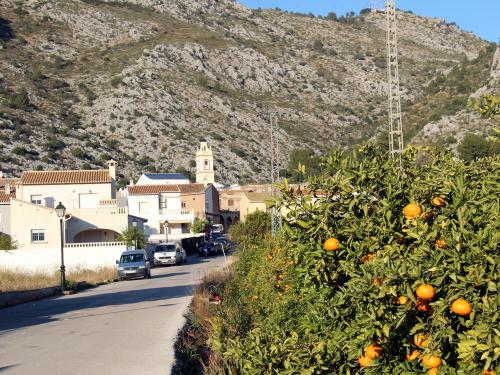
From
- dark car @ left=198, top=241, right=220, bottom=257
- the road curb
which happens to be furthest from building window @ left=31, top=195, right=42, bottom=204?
the road curb

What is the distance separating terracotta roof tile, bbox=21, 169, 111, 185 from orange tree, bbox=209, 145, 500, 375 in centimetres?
6037

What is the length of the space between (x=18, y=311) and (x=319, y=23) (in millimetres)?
160468

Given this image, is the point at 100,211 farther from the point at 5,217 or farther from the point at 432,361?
the point at 432,361

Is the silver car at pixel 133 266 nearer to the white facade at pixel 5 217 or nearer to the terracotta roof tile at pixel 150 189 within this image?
the white facade at pixel 5 217

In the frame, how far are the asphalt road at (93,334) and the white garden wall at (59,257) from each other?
2168 centimetres

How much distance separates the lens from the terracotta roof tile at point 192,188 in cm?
8744

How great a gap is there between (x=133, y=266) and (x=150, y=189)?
43.2 m

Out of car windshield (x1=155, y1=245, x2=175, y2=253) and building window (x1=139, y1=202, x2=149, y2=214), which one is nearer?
car windshield (x1=155, y1=245, x2=175, y2=253)

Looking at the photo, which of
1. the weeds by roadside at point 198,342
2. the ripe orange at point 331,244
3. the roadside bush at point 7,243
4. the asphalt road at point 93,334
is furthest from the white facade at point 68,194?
the ripe orange at point 331,244

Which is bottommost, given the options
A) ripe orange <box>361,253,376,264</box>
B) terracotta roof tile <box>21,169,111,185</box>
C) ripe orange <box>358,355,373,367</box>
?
ripe orange <box>358,355,373,367</box>

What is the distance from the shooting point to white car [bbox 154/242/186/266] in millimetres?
54062

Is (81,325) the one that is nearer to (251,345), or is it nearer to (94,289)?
(251,345)

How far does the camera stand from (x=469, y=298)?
432cm

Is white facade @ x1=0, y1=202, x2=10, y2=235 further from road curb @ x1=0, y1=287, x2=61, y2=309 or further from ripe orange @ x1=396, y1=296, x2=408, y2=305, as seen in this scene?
ripe orange @ x1=396, y1=296, x2=408, y2=305
